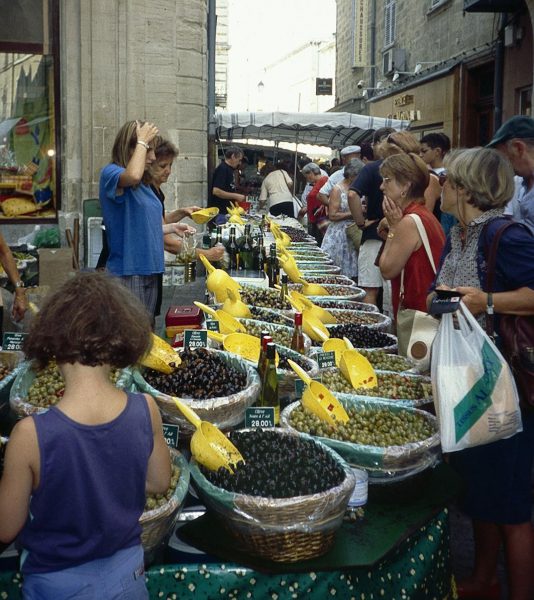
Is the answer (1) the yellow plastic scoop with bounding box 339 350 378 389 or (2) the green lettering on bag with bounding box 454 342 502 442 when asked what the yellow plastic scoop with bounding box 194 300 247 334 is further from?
(2) the green lettering on bag with bounding box 454 342 502 442

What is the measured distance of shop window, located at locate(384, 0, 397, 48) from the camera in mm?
20812

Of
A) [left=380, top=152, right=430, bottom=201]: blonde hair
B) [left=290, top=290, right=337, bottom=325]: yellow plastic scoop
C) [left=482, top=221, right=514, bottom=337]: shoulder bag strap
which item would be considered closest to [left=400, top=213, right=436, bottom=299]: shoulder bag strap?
[left=380, top=152, right=430, bottom=201]: blonde hair

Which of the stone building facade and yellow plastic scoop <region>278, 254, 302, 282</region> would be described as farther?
the stone building facade

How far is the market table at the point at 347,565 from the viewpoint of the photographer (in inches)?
83.0

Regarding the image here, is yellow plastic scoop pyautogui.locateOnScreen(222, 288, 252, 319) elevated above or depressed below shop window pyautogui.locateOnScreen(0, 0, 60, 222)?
below

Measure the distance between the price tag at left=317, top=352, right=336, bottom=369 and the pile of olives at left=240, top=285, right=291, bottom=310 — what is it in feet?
3.97

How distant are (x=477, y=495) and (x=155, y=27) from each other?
752 centimetres

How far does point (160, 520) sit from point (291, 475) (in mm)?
401

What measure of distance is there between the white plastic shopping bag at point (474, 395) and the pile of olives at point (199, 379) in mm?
752

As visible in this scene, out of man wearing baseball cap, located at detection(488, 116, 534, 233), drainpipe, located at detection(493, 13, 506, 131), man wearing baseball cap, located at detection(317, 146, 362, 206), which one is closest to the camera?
Result: man wearing baseball cap, located at detection(488, 116, 534, 233)

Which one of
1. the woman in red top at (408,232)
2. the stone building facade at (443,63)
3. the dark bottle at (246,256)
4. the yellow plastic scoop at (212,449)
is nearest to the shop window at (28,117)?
the dark bottle at (246,256)

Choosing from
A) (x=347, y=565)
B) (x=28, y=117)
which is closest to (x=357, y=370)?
(x=347, y=565)

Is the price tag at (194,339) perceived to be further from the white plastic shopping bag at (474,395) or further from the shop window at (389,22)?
the shop window at (389,22)

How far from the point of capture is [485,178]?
287 centimetres
